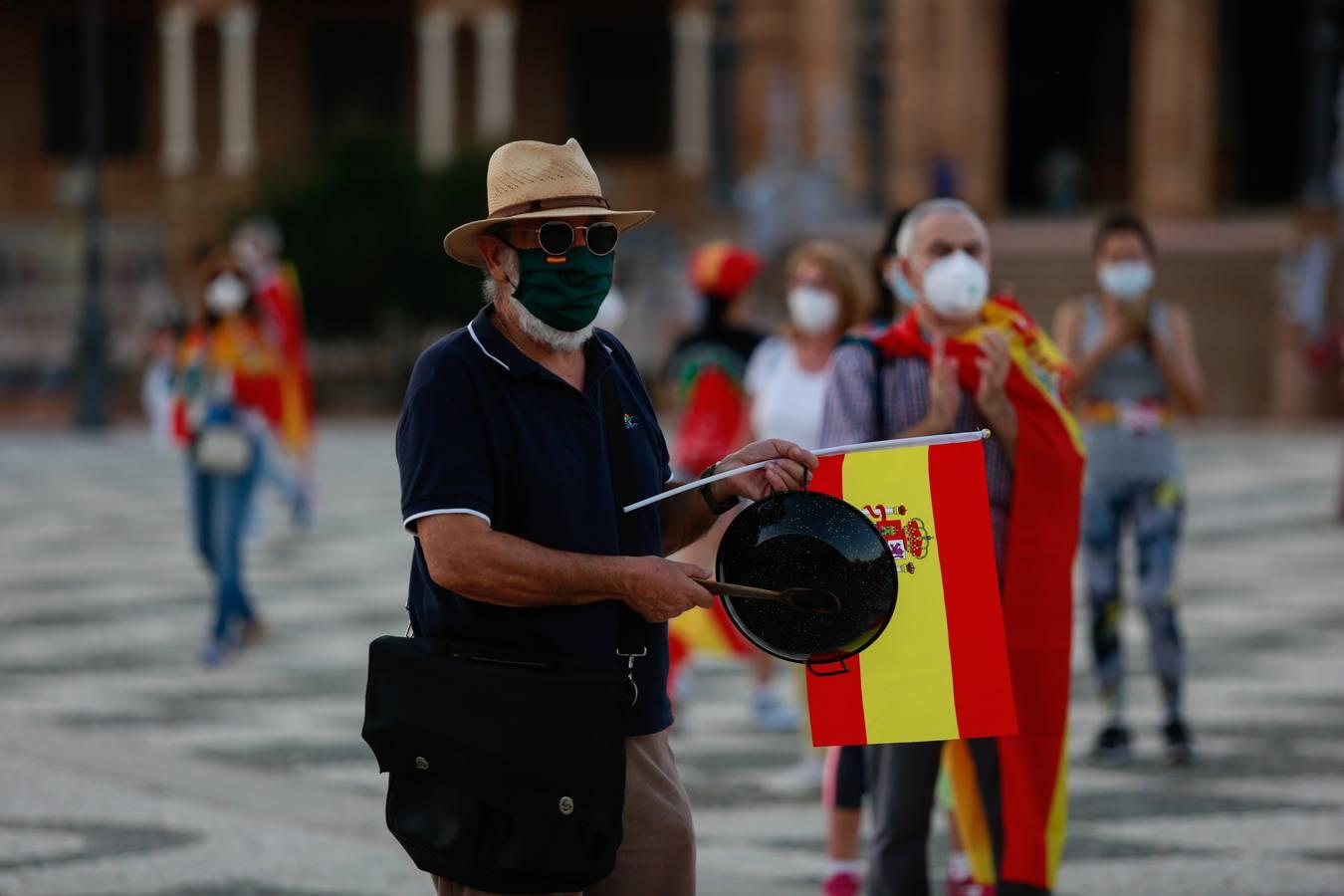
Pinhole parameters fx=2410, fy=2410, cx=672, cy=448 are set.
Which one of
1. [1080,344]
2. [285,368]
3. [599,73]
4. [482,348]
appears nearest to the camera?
[482,348]

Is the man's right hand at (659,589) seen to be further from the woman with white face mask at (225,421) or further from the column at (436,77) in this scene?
the column at (436,77)

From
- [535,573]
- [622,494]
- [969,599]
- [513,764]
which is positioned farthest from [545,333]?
[969,599]

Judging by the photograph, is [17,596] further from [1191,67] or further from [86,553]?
[1191,67]

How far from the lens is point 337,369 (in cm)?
3131

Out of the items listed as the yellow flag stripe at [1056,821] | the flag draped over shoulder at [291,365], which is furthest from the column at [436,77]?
the yellow flag stripe at [1056,821]

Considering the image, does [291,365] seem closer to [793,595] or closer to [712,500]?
[712,500]

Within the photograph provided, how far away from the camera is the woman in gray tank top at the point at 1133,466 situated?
27.4 ft

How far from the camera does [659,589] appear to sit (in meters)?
3.95

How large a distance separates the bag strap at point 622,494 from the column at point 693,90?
32236 mm

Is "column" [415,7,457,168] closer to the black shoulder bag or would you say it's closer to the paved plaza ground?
the paved plaza ground

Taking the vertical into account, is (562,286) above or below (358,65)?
below

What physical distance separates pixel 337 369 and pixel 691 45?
28.3ft

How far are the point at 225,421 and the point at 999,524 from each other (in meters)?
5.74

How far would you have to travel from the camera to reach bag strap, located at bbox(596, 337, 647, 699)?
13.4 feet
